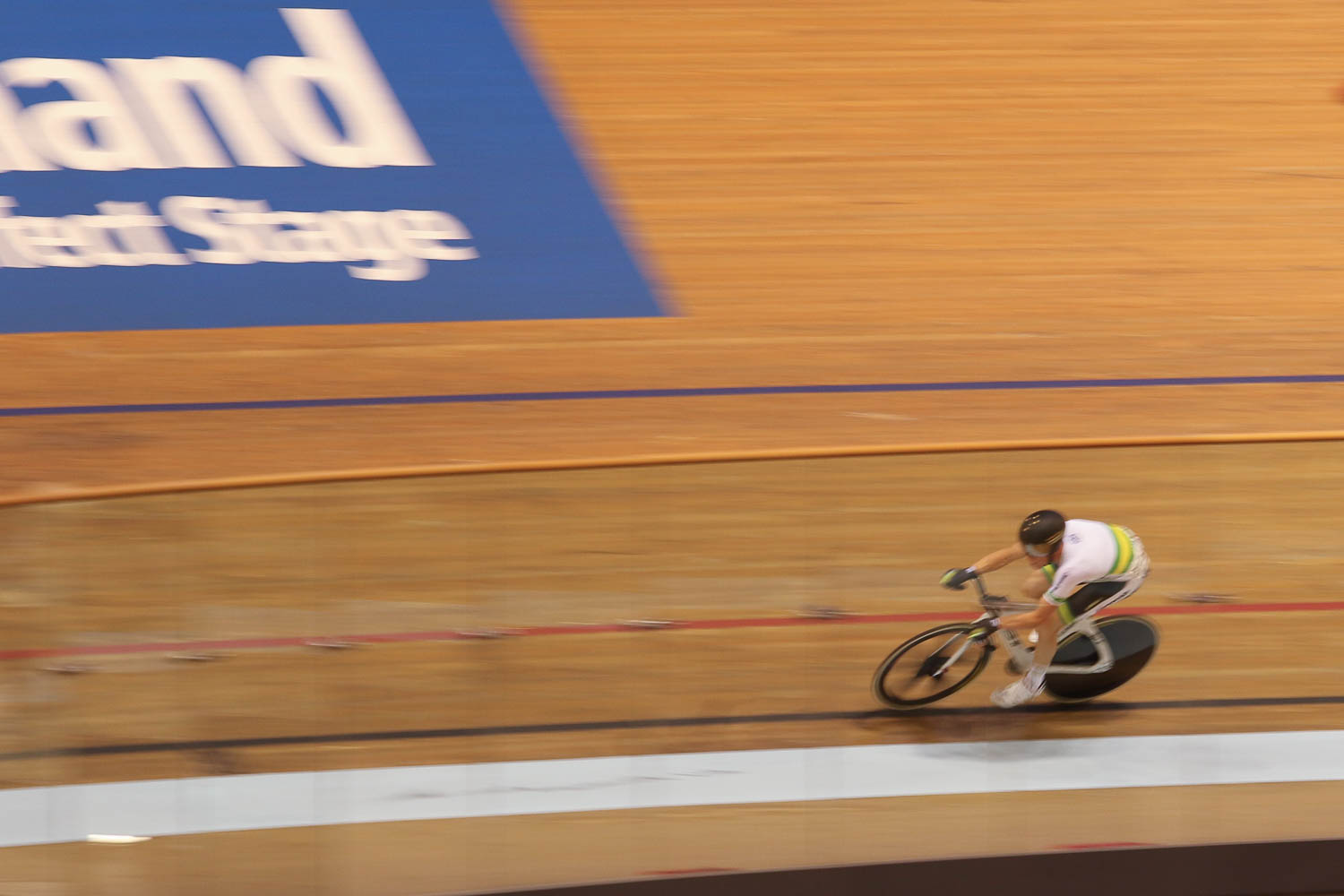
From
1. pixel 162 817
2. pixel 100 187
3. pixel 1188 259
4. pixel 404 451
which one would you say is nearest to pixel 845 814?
pixel 162 817

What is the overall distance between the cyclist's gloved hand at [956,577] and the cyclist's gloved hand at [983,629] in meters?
0.12

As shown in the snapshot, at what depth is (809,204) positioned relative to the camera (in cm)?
483

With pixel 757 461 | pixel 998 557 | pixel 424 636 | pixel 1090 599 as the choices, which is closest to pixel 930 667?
pixel 998 557

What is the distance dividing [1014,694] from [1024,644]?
0.35 feet

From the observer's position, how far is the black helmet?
254 centimetres

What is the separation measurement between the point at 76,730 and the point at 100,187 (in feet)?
8.75

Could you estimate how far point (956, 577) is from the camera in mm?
2562

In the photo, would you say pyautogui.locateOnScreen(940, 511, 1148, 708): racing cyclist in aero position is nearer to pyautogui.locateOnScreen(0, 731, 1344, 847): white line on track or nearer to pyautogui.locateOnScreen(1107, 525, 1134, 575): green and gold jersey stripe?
pyautogui.locateOnScreen(1107, 525, 1134, 575): green and gold jersey stripe

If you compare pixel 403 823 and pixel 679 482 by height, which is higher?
pixel 679 482

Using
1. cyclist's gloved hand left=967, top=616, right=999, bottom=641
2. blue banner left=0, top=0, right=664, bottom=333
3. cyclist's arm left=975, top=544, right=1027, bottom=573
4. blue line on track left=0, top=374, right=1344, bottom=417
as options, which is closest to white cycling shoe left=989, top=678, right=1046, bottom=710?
cyclist's gloved hand left=967, top=616, right=999, bottom=641

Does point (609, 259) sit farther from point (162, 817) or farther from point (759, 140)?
point (162, 817)

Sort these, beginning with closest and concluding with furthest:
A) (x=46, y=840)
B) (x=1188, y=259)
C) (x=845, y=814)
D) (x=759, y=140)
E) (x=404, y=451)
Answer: (x=46, y=840) → (x=845, y=814) → (x=404, y=451) → (x=1188, y=259) → (x=759, y=140)

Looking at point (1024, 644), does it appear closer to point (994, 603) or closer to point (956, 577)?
point (994, 603)

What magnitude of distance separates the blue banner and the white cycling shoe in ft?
7.09
